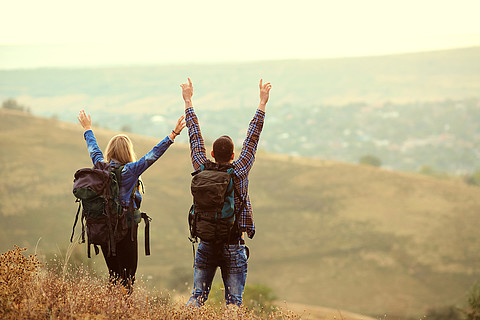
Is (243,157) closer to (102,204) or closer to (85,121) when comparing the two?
(102,204)

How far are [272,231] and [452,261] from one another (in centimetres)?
1880

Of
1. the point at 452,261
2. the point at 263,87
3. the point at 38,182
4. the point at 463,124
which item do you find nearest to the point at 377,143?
the point at 463,124

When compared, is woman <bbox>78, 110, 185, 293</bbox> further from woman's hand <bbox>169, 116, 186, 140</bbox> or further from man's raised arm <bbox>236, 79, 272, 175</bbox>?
man's raised arm <bbox>236, 79, 272, 175</bbox>

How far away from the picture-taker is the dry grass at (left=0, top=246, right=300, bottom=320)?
4.07m

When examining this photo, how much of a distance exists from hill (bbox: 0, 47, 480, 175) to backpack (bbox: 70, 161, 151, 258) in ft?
419

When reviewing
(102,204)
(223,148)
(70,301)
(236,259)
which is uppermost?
(223,148)

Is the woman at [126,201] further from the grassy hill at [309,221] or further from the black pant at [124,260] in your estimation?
the grassy hill at [309,221]

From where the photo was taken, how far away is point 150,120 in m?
152

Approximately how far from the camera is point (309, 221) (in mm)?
64750

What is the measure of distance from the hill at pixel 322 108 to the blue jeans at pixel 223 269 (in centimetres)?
12810

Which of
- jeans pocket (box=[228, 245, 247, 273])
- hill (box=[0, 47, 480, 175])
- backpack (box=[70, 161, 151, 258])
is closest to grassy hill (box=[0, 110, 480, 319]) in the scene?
backpack (box=[70, 161, 151, 258])

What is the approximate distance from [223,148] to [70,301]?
66.0 inches

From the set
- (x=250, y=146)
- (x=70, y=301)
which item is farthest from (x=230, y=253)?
(x=70, y=301)

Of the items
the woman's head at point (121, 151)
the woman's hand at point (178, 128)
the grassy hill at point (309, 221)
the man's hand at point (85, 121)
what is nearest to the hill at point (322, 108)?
the grassy hill at point (309, 221)
